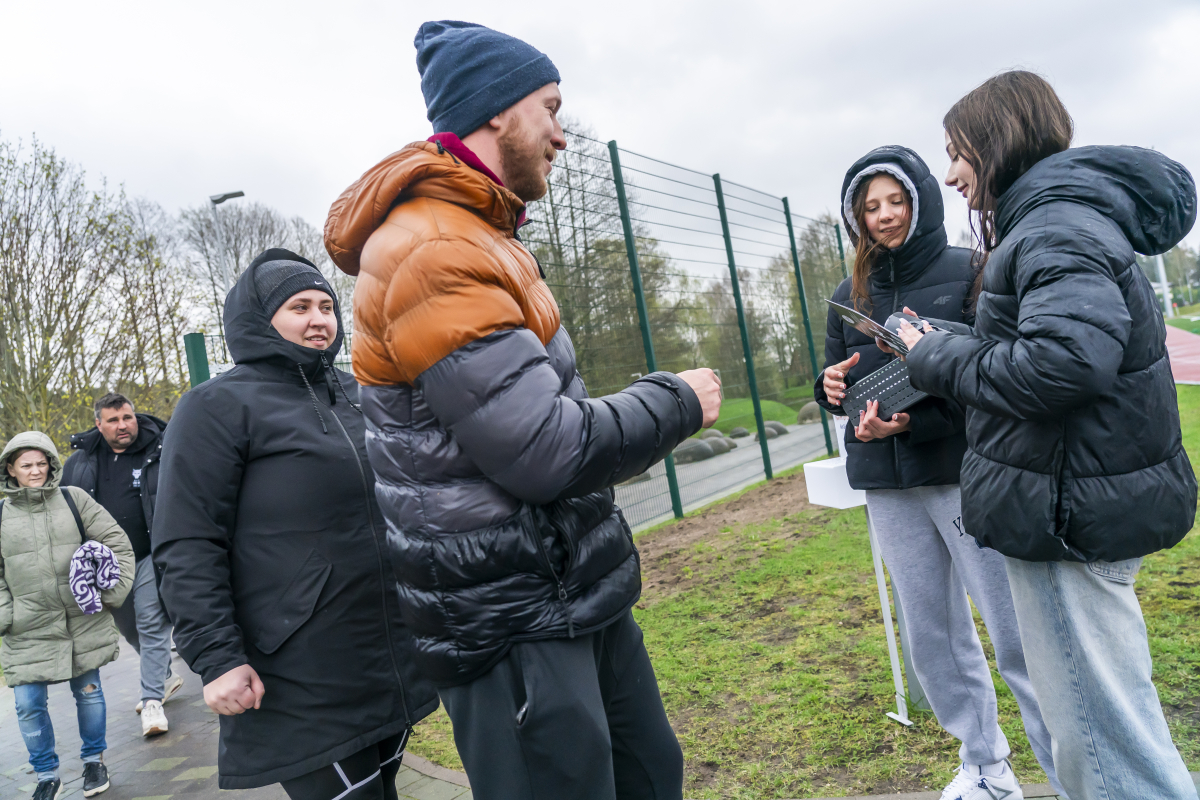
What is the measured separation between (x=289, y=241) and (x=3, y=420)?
2054 cm

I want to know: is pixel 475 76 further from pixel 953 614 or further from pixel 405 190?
pixel 953 614

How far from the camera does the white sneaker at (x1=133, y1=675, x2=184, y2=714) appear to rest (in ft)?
17.3

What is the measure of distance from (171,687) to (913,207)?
5653 millimetres

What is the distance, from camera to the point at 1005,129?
6.15 feet

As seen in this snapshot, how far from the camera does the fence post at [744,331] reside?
9.66 metres

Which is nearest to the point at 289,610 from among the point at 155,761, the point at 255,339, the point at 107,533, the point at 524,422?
the point at 255,339

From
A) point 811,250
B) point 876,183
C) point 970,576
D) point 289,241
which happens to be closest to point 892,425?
point 970,576

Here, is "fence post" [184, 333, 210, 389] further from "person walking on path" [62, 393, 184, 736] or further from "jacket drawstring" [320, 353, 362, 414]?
"jacket drawstring" [320, 353, 362, 414]

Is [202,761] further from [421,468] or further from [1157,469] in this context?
[1157,469]

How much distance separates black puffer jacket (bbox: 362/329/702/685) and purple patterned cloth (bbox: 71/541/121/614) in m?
3.36

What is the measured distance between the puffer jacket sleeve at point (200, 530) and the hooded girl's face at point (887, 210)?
2.09 metres

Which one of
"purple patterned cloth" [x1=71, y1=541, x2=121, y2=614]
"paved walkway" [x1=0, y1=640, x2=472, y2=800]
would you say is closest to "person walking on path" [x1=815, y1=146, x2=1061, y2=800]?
"paved walkway" [x1=0, y1=640, x2=472, y2=800]

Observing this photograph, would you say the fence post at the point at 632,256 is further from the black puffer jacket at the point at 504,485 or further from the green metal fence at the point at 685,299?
the black puffer jacket at the point at 504,485

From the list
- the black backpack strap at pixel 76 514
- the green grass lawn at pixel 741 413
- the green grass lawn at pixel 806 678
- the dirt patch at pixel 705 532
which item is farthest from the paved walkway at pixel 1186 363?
the black backpack strap at pixel 76 514
